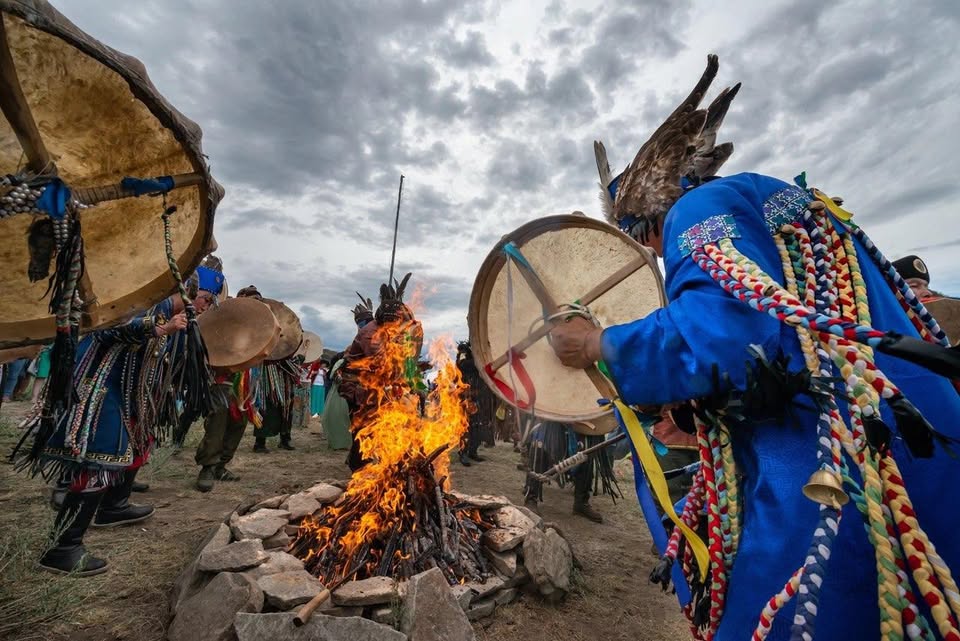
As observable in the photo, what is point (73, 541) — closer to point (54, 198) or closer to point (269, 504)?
point (269, 504)

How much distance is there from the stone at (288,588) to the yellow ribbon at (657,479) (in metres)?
2.28

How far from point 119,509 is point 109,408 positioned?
4.94 ft

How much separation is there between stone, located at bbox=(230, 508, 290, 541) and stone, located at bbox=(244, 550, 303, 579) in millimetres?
310

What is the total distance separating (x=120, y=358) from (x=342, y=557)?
2.26 meters

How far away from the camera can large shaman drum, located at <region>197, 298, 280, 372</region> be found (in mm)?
4535

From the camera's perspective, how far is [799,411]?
1139 millimetres

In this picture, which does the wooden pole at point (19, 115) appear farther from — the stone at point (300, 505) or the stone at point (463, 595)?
the stone at point (300, 505)

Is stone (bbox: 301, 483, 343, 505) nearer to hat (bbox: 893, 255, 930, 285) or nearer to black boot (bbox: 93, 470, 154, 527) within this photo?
black boot (bbox: 93, 470, 154, 527)

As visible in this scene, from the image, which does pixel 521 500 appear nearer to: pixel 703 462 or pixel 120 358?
pixel 120 358

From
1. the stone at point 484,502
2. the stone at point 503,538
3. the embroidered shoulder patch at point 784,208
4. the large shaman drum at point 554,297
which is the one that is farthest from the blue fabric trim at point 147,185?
the stone at point 484,502

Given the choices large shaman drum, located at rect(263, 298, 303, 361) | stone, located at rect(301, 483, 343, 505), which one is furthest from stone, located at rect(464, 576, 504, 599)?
large shaman drum, located at rect(263, 298, 303, 361)

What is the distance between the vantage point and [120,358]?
11.7 ft

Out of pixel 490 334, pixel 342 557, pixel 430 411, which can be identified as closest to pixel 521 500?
pixel 430 411

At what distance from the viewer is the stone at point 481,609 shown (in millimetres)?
3137
